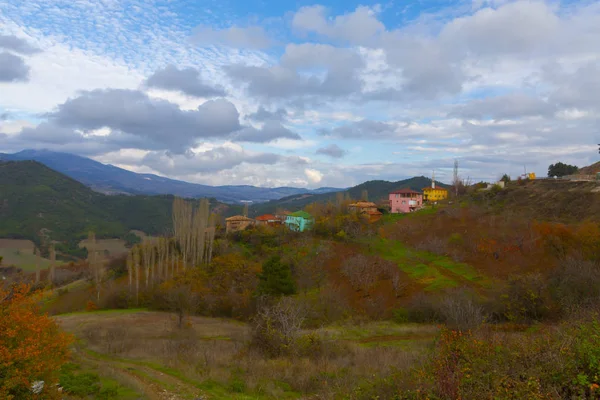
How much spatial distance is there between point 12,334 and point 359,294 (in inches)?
982

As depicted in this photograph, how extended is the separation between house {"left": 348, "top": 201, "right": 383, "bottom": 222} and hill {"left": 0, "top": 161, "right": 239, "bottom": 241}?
55.5 meters

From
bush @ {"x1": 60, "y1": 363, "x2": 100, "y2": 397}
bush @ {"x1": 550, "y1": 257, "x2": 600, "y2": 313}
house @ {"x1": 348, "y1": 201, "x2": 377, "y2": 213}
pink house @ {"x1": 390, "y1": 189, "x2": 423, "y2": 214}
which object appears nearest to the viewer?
bush @ {"x1": 60, "y1": 363, "x2": 100, "y2": 397}

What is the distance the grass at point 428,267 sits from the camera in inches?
1146

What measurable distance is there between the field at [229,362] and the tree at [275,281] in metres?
4.03

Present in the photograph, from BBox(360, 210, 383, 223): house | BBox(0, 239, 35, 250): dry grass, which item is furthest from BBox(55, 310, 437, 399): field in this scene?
BBox(0, 239, 35, 250): dry grass

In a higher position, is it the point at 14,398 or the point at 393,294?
the point at 14,398

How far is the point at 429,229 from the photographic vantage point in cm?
4234

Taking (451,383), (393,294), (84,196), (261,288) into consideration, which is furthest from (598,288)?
(84,196)

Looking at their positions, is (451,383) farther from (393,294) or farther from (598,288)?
(393,294)

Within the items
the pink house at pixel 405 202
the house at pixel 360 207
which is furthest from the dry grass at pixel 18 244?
the pink house at pixel 405 202

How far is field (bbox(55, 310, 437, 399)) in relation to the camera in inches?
456

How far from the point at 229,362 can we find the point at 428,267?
23.0 meters

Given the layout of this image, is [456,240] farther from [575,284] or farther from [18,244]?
[18,244]

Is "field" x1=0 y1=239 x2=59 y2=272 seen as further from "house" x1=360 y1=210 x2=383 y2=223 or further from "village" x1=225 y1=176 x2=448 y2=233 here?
"house" x1=360 y1=210 x2=383 y2=223
